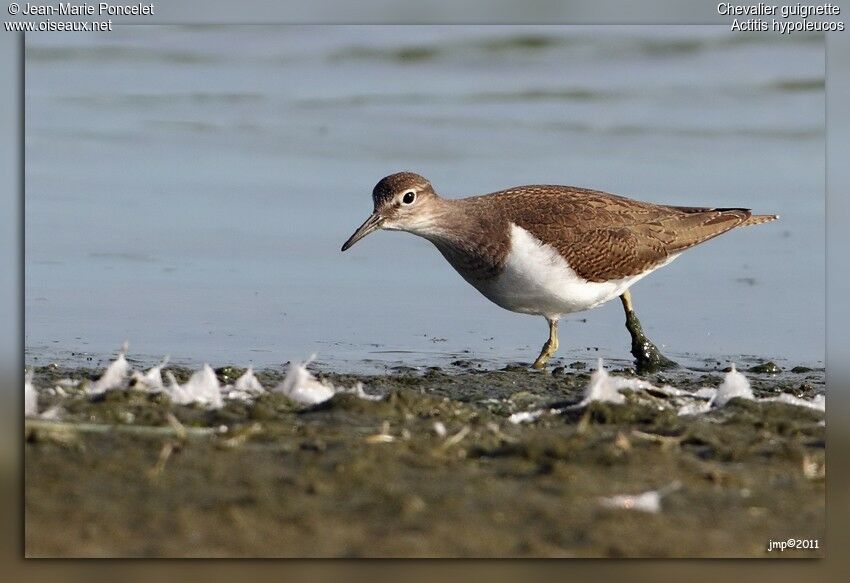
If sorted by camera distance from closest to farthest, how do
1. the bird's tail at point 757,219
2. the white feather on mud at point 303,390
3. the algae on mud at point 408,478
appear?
the algae on mud at point 408,478, the white feather on mud at point 303,390, the bird's tail at point 757,219

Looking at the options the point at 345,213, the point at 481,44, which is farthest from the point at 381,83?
the point at 345,213

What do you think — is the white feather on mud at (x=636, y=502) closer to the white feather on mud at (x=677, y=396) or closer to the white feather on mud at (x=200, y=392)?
the white feather on mud at (x=677, y=396)

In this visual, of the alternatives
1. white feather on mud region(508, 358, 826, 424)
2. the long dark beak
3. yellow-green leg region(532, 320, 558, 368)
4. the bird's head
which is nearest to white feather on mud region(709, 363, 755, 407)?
white feather on mud region(508, 358, 826, 424)

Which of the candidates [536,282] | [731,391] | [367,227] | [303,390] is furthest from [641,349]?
[303,390]

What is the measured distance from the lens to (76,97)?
48.0ft

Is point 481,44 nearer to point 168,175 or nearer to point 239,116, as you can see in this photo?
point 239,116

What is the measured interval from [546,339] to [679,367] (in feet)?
4.01

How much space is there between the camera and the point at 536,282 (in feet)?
28.9

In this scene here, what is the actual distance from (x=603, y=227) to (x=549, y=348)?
987 mm

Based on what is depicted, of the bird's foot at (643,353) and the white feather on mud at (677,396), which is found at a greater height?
the bird's foot at (643,353)

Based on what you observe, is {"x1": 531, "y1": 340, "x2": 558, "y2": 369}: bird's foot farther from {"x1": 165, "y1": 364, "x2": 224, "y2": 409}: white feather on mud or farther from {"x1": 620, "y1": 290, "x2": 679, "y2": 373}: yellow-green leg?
{"x1": 165, "y1": 364, "x2": 224, "y2": 409}: white feather on mud

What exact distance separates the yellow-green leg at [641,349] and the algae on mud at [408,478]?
2.36m

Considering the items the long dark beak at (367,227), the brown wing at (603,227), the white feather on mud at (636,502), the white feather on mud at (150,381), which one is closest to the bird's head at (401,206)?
the long dark beak at (367,227)

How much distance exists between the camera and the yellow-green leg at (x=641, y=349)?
Result: 896 cm
